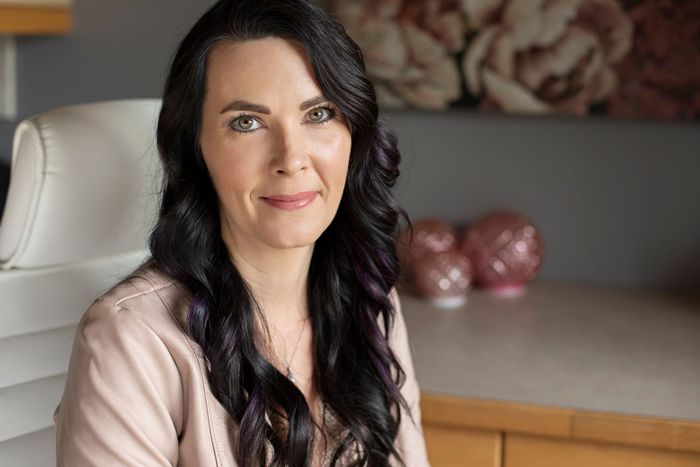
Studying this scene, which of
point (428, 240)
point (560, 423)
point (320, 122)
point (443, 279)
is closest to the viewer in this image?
point (320, 122)

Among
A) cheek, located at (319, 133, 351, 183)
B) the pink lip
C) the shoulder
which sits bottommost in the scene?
the shoulder

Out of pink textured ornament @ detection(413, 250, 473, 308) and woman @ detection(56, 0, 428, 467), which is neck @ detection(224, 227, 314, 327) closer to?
woman @ detection(56, 0, 428, 467)

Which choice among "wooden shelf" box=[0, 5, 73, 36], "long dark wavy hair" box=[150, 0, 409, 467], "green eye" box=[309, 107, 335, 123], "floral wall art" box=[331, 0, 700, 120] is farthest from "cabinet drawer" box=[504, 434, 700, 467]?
"wooden shelf" box=[0, 5, 73, 36]

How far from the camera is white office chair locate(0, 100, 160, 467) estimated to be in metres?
1.64

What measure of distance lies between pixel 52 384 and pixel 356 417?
478 millimetres

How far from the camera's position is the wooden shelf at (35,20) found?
2727mm

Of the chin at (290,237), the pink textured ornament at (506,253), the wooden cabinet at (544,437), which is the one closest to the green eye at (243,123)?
the chin at (290,237)

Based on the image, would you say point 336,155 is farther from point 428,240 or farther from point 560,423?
point 428,240

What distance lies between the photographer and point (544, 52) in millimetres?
2631

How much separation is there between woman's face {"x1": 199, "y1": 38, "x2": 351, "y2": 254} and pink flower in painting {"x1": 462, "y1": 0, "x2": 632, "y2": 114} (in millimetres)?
1249

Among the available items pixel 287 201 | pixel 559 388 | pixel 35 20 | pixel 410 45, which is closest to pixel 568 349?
pixel 559 388

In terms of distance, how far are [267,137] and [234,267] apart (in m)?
0.21

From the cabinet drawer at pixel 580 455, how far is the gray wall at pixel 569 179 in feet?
2.74

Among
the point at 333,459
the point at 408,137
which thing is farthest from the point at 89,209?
the point at 408,137
